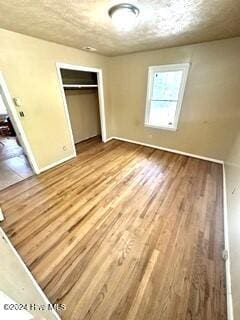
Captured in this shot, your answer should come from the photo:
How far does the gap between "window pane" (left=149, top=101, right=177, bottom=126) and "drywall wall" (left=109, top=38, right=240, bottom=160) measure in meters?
0.21

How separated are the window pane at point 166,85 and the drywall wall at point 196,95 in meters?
0.23

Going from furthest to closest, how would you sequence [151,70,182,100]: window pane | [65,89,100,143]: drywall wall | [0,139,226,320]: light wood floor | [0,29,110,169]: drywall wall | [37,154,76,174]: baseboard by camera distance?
[65,89,100,143]: drywall wall, [151,70,182,100]: window pane, [37,154,76,174]: baseboard, [0,29,110,169]: drywall wall, [0,139,226,320]: light wood floor

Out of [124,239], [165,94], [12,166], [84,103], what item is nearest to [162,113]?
[165,94]

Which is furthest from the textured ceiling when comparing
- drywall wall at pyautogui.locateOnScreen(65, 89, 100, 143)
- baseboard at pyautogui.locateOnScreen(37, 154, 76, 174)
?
baseboard at pyautogui.locateOnScreen(37, 154, 76, 174)

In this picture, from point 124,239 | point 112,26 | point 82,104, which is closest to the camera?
point 124,239

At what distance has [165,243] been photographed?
5.44 ft

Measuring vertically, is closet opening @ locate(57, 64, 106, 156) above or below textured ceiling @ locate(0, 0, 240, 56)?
below

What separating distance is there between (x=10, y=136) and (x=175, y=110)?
18.1 feet

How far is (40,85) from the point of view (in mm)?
2631

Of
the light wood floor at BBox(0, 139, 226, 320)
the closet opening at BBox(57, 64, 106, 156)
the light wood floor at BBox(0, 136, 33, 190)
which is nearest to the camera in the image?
the light wood floor at BBox(0, 139, 226, 320)

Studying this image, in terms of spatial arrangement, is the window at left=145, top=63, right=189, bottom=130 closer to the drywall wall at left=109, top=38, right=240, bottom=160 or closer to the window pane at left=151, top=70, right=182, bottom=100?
the window pane at left=151, top=70, right=182, bottom=100

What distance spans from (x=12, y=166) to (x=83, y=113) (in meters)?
2.38

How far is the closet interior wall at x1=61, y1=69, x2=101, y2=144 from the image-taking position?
3817 mm

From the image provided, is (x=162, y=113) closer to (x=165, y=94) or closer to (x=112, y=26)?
(x=165, y=94)
